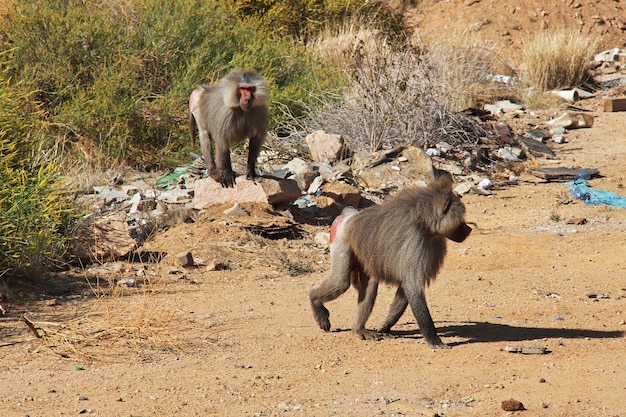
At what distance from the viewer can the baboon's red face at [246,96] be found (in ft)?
28.1

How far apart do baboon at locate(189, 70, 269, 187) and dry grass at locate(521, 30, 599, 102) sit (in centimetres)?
932

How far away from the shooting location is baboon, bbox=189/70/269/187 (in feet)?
28.3

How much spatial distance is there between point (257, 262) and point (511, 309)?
273 centimetres

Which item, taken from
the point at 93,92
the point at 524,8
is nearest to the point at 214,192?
the point at 93,92

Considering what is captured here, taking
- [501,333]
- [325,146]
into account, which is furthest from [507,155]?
[501,333]

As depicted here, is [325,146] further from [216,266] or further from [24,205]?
[24,205]

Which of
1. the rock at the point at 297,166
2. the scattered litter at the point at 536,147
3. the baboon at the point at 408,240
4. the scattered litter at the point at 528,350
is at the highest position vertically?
the baboon at the point at 408,240

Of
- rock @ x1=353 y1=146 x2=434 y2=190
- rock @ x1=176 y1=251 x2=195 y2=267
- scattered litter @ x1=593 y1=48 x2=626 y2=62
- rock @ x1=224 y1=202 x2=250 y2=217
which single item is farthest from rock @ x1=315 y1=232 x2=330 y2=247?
scattered litter @ x1=593 y1=48 x2=626 y2=62

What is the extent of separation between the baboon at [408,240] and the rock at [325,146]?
6166 mm

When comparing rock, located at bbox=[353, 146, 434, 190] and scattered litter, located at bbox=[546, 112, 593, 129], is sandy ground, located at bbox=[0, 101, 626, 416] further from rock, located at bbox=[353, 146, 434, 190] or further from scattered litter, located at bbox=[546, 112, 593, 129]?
Answer: scattered litter, located at bbox=[546, 112, 593, 129]

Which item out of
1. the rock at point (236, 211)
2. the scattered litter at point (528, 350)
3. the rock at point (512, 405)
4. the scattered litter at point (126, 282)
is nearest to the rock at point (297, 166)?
the rock at point (236, 211)

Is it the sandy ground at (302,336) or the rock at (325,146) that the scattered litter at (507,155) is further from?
the sandy ground at (302,336)

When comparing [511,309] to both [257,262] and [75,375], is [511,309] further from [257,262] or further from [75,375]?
[75,375]

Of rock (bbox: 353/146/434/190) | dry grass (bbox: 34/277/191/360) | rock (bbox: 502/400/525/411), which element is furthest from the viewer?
rock (bbox: 353/146/434/190)
